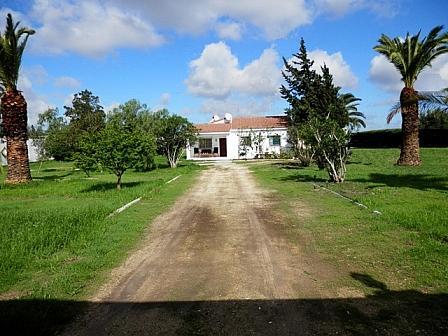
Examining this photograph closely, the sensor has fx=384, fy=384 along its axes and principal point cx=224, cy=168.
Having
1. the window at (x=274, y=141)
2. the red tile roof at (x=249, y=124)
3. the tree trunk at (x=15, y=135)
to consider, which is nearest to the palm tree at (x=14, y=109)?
the tree trunk at (x=15, y=135)

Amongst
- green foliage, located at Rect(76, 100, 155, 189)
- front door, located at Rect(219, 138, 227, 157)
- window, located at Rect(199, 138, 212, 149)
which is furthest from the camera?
window, located at Rect(199, 138, 212, 149)

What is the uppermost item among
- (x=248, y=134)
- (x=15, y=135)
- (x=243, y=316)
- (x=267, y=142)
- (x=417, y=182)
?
(x=248, y=134)

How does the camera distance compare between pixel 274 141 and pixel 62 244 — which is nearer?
pixel 62 244

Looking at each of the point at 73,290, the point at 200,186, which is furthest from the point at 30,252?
the point at 200,186

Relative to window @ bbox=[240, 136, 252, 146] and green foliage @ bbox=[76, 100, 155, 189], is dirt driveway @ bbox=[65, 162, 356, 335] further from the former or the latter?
window @ bbox=[240, 136, 252, 146]

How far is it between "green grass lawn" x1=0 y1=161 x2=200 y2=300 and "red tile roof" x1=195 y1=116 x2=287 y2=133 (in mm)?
30981

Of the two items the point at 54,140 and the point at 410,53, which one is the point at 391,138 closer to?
the point at 410,53

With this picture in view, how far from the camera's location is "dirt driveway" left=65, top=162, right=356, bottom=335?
12.5 ft

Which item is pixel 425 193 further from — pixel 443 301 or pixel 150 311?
pixel 150 311

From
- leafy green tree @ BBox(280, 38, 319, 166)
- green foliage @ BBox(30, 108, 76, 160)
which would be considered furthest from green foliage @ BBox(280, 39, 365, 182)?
green foliage @ BBox(30, 108, 76, 160)

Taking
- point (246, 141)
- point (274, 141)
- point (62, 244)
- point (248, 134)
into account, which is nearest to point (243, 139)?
point (246, 141)

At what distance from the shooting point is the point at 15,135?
62.3 feet

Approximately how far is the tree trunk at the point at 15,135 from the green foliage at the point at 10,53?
59 cm

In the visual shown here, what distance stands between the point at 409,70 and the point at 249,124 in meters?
24.1
